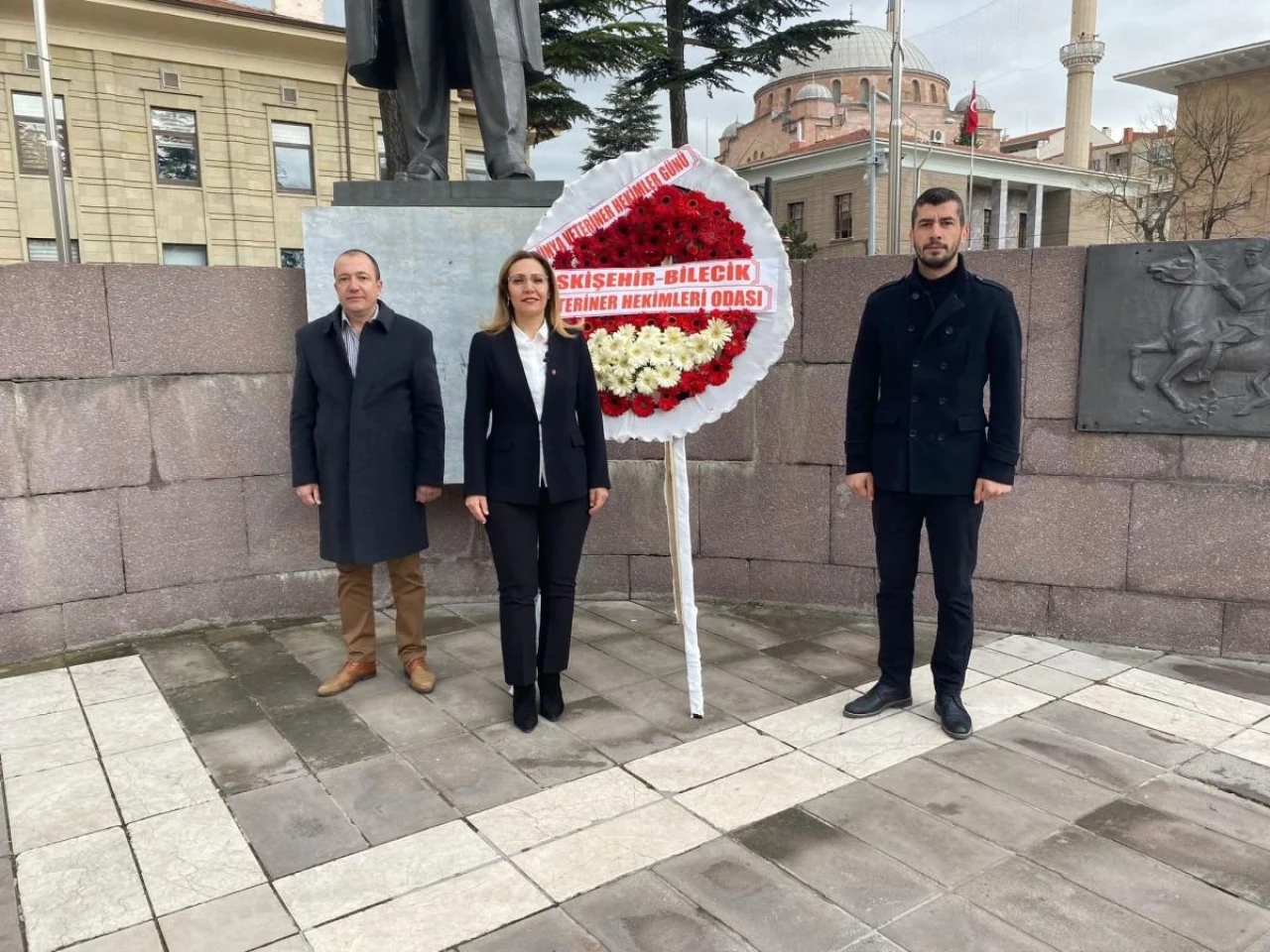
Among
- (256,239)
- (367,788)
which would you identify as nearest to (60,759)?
(367,788)

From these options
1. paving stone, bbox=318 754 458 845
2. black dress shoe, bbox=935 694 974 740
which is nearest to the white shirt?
paving stone, bbox=318 754 458 845

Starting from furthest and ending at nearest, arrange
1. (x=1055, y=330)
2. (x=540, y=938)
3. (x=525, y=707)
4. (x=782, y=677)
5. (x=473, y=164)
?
(x=473, y=164)
(x=1055, y=330)
(x=782, y=677)
(x=525, y=707)
(x=540, y=938)

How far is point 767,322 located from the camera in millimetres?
3555

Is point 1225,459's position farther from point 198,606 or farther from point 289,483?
point 198,606

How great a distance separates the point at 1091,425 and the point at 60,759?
14.9 ft

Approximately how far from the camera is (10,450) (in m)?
4.08

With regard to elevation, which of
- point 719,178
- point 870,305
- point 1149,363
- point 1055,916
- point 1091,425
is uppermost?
point 719,178

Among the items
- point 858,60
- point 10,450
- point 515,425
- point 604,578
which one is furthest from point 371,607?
point 858,60

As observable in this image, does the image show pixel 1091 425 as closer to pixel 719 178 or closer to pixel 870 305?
pixel 870 305

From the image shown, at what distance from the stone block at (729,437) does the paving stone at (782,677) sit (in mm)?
1243

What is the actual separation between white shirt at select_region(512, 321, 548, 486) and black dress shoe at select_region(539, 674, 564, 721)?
0.80 meters

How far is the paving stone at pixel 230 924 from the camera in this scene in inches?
85.3

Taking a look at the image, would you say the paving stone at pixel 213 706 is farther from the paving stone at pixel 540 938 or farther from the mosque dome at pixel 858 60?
the mosque dome at pixel 858 60

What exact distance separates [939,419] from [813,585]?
74.6 inches
